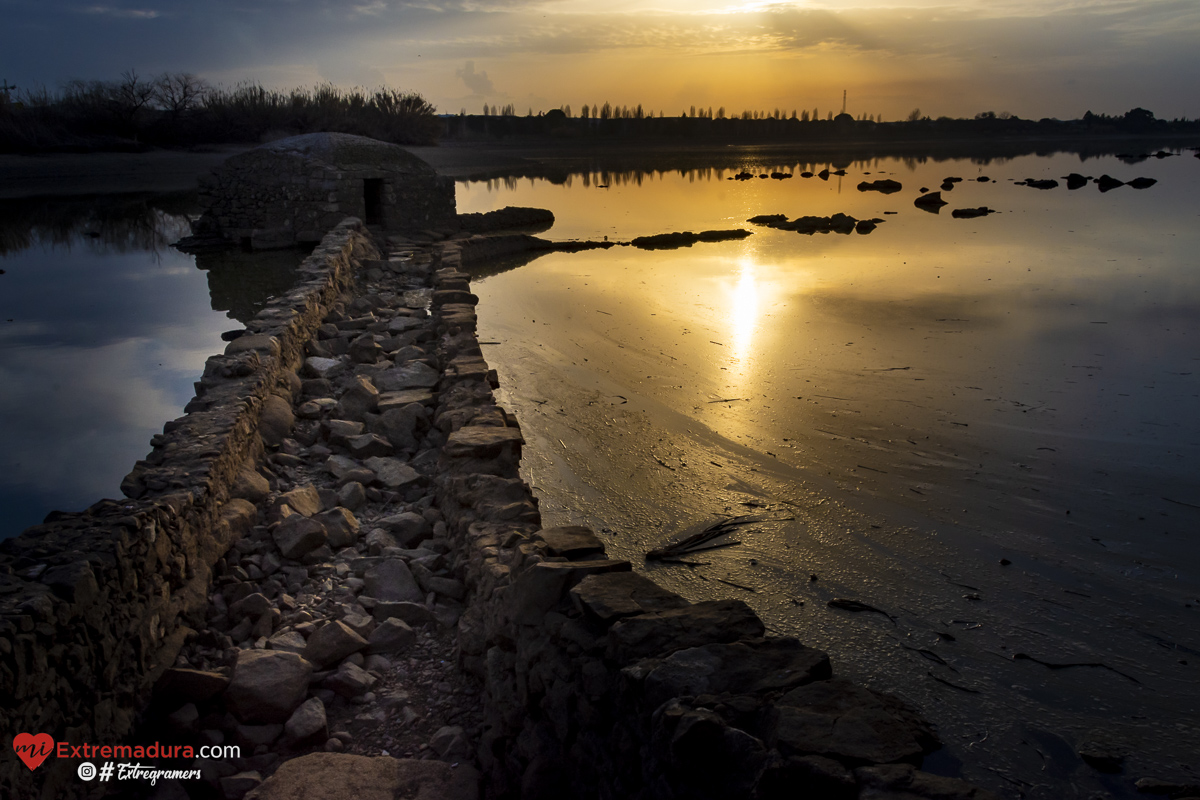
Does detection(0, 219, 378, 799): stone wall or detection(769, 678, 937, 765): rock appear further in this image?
detection(0, 219, 378, 799): stone wall

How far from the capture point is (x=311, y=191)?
16.7 m

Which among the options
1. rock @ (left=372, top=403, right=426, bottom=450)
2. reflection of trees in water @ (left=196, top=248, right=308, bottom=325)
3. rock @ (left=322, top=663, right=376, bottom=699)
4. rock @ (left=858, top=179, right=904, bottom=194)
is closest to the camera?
rock @ (left=322, top=663, right=376, bottom=699)

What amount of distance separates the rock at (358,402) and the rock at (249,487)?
4.77 ft

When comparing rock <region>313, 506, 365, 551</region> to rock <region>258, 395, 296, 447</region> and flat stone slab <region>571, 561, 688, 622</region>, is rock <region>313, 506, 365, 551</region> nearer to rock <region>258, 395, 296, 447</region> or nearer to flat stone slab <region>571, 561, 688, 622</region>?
rock <region>258, 395, 296, 447</region>

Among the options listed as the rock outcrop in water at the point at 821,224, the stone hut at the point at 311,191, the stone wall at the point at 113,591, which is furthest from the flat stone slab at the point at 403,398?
the rock outcrop in water at the point at 821,224

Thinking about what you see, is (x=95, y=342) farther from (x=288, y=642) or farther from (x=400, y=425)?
(x=288, y=642)

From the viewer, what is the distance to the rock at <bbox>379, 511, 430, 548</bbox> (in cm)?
439

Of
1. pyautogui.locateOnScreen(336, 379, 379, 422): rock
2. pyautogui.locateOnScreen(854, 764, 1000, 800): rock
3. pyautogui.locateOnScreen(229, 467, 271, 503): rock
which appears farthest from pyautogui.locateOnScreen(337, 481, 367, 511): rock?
pyautogui.locateOnScreen(854, 764, 1000, 800): rock

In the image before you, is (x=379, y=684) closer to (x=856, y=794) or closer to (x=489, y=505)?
(x=489, y=505)

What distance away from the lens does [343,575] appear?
13.0 feet

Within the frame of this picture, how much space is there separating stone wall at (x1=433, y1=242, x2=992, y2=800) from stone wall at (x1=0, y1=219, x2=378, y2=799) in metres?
1.27

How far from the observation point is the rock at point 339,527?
4.24 meters

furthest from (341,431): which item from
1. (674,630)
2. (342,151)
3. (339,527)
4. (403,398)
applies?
(342,151)

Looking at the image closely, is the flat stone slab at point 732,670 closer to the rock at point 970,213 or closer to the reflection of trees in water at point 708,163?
the rock at point 970,213
